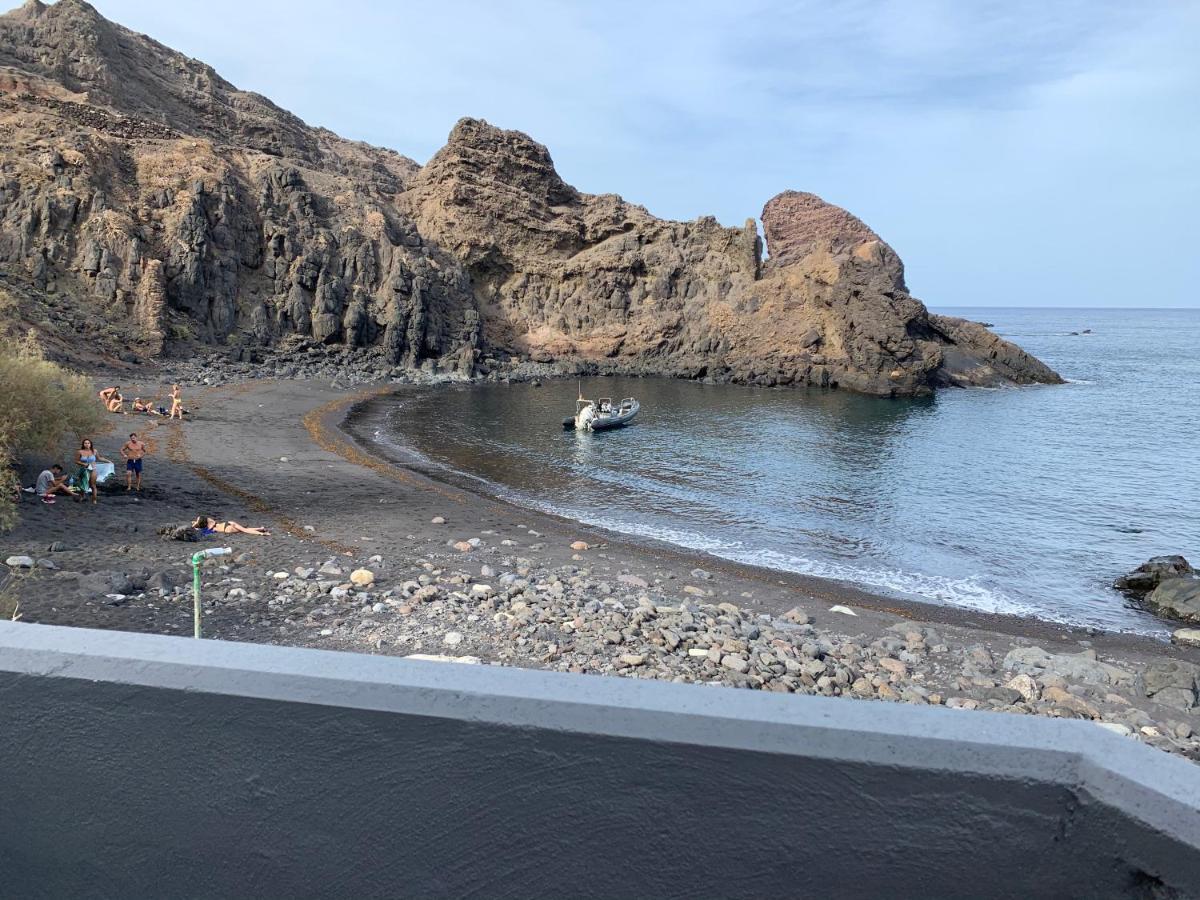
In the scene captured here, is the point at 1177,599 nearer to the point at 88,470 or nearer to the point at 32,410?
the point at 88,470

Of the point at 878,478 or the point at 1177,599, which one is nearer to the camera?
the point at 1177,599

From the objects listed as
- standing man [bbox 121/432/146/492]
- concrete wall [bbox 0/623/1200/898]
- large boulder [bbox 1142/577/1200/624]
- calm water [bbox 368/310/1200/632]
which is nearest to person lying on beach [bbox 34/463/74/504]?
standing man [bbox 121/432/146/492]

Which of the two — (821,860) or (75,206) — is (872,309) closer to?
(75,206)

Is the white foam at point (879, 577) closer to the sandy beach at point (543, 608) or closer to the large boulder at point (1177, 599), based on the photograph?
the sandy beach at point (543, 608)

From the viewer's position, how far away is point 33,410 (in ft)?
56.0

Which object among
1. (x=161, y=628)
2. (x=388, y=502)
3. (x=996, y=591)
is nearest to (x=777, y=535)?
(x=996, y=591)

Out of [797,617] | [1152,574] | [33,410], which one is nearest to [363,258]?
[33,410]

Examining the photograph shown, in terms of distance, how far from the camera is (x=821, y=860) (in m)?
2.14

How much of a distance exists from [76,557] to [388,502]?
9884 millimetres

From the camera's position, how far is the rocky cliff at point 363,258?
5225cm

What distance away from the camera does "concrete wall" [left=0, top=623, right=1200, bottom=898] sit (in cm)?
206

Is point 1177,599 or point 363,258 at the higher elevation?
point 363,258

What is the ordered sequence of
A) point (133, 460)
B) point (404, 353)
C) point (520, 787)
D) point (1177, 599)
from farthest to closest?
point (404, 353)
point (133, 460)
point (1177, 599)
point (520, 787)

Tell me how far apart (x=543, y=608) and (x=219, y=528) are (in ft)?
25.1
